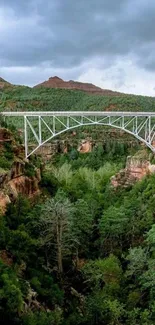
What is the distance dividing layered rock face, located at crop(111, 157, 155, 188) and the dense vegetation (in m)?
8.08

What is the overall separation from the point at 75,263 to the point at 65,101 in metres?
→ 73.6

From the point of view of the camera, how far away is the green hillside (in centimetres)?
8700

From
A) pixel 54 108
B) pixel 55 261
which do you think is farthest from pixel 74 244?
pixel 54 108

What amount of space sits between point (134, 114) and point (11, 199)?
49.6ft

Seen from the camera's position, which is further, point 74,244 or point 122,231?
point 122,231

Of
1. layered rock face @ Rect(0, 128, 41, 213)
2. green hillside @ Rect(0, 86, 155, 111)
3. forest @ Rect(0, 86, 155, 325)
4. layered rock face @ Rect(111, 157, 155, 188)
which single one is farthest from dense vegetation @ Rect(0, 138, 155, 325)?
green hillside @ Rect(0, 86, 155, 111)

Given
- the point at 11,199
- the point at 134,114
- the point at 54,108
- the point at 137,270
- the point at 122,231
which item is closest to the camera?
the point at 137,270

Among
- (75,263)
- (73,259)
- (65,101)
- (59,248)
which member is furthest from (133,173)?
(65,101)

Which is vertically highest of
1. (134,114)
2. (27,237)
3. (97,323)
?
(134,114)

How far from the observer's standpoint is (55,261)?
2538 centimetres

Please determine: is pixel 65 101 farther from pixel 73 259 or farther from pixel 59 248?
pixel 59 248

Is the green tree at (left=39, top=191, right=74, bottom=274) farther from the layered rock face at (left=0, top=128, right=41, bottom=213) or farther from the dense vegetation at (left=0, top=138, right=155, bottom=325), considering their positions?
the layered rock face at (left=0, top=128, right=41, bottom=213)

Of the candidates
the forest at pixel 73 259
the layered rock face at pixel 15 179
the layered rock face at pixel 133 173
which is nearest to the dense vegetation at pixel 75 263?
the forest at pixel 73 259

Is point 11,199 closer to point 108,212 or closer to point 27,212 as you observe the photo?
point 27,212
